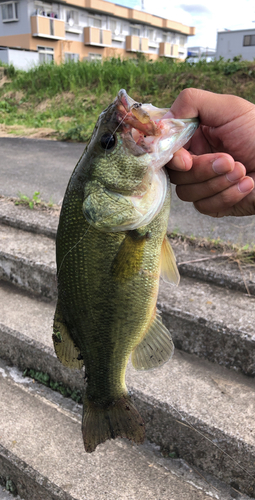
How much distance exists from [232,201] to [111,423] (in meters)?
1.01

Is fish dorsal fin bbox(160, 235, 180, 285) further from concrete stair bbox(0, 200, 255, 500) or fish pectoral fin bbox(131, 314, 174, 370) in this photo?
concrete stair bbox(0, 200, 255, 500)

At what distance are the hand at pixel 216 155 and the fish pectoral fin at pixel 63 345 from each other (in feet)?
2.25

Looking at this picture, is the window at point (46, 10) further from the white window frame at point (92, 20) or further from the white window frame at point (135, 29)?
the white window frame at point (135, 29)

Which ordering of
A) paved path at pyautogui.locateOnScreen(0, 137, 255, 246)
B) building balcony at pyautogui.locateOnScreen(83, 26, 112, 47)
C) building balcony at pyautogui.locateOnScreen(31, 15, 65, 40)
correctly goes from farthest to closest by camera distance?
building balcony at pyautogui.locateOnScreen(83, 26, 112, 47), building balcony at pyautogui.locateOnScreen(31, 15, 65, 40), paved path at pyautogui.locateOnScreen(0, 137, 255, 246)

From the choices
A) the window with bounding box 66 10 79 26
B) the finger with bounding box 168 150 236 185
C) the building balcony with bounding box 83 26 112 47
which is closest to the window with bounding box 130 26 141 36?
the building balcony with bounding box 83 26 112 47

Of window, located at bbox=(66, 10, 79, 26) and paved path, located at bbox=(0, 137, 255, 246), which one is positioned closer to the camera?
paved path, located at bbox=(0, 137, 255, 246)

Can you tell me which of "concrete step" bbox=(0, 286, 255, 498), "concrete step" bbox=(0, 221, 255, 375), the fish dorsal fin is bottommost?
"concrete step" bbox=(0, 286, 255, 498)

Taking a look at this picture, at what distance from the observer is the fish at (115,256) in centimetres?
115

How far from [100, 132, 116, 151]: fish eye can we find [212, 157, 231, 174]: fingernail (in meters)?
0.43

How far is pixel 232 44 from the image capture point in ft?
125

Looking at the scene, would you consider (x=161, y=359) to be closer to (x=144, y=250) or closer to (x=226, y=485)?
(x=144, y=250)

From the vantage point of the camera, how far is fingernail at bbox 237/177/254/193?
1487 millimetres

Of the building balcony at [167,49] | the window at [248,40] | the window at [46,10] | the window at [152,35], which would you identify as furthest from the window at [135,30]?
the window at [248,40]

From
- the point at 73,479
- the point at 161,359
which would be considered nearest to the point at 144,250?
the point at 161,359
